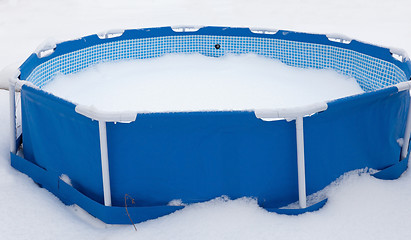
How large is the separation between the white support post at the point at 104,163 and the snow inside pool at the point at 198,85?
1546mm

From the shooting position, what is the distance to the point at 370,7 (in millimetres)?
8609

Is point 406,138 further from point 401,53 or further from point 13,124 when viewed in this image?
point 13,124

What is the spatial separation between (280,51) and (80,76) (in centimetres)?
189

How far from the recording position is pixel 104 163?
2.63m

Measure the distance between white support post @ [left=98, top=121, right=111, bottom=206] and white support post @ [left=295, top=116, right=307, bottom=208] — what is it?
37.6 inches

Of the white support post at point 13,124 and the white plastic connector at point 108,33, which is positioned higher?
the white plastic connector at point 108,33

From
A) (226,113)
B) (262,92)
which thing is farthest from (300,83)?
(226,113)

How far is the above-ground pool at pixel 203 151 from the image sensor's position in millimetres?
2578

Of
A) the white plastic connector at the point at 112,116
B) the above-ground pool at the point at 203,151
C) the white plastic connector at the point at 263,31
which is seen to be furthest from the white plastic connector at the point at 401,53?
the white plastic connector at the point at 112,116

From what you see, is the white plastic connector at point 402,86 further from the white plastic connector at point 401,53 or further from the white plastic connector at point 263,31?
the white plastic connector at point 263,31

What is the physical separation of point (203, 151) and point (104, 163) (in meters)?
0.50

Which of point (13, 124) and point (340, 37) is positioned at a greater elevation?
point (340, 37)

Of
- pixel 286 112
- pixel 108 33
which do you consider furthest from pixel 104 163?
pixel 108 33

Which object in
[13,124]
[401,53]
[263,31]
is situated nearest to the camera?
[13,124]
